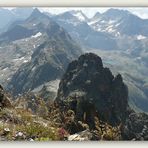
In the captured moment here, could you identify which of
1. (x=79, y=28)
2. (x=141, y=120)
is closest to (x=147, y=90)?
(x=141, y=120)

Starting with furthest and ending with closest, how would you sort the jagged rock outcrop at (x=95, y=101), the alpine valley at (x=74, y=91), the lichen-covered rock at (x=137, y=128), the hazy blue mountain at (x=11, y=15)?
the hazy blue mountain at (x=11, y=15), the jagged rock outcrop at (x=95, y=101), the lichen-covered rock at (x=137, y=128), the alpine valley at (x=74, y=91)

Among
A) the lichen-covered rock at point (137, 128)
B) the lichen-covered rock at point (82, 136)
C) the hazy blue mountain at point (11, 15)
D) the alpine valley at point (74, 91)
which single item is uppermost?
the hazy blue mountain at point (11, 15)

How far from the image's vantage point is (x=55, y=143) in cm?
981

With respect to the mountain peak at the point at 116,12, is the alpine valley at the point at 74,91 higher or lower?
lower

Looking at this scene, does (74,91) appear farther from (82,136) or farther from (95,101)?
(82,136)

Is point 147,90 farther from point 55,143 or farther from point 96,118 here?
point 55,143

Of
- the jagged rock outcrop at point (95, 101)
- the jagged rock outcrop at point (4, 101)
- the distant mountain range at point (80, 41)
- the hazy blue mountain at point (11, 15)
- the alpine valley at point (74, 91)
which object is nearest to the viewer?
the alpine valley at point (74, 91)

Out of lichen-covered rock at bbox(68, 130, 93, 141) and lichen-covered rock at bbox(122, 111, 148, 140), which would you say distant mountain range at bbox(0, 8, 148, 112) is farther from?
lichen-covered rock at bbox(68, 130, 93, 141)

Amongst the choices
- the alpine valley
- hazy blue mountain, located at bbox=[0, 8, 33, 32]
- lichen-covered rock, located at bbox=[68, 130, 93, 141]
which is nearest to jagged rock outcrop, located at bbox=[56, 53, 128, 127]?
the alpine valley

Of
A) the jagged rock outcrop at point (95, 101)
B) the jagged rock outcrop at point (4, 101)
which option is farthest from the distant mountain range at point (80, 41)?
the jagged rock outcrop at point (4, 101)

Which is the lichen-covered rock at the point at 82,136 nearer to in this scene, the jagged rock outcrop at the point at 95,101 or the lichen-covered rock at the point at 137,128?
the jagged rock outcrop at the point at 95,101

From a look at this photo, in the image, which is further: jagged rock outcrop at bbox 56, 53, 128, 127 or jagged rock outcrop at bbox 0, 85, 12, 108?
jagged rock outcrop at bbox 56, 53, 128, 127

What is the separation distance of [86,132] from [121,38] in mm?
3235

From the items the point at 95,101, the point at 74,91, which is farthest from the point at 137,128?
the point at 74,91
